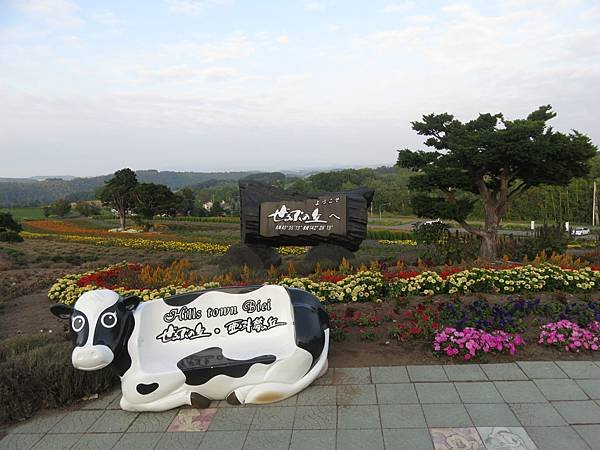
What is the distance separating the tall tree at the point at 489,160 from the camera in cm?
1113

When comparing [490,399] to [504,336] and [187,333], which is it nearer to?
[504,336]

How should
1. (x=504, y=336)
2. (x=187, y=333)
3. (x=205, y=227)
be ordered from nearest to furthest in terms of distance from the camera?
(x=187, y=333) < (x=504, y=336) < (x=205, y=227)

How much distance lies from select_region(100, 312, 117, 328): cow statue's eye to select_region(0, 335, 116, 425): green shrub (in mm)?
1124

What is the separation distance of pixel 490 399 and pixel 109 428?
12.5 ft

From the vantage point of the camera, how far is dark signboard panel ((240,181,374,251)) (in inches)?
422

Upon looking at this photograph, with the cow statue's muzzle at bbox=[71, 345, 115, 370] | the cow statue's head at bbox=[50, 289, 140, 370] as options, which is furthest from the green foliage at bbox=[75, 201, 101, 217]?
the cow statue's muzzle at bbox=[71, 345, 115, 370]

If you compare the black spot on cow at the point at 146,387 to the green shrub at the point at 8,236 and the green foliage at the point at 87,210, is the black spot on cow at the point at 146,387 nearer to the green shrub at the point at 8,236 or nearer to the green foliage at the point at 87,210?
the green shrub at the point at 8,236

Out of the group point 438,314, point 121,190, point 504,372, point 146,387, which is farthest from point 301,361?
point 121,190

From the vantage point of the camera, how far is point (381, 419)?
13.6 feet

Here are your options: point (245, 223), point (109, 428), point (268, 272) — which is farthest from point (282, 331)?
point (245, 223)

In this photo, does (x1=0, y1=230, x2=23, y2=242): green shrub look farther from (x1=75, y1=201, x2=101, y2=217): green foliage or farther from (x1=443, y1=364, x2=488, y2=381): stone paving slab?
(x1=75, y1=201, x2=101, y2=217): green foliage

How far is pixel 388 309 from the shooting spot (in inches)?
282

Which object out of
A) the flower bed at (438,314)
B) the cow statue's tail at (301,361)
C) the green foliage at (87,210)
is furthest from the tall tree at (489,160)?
the green foliage at (87,210)

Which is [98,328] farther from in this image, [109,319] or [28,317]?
[28,317]
